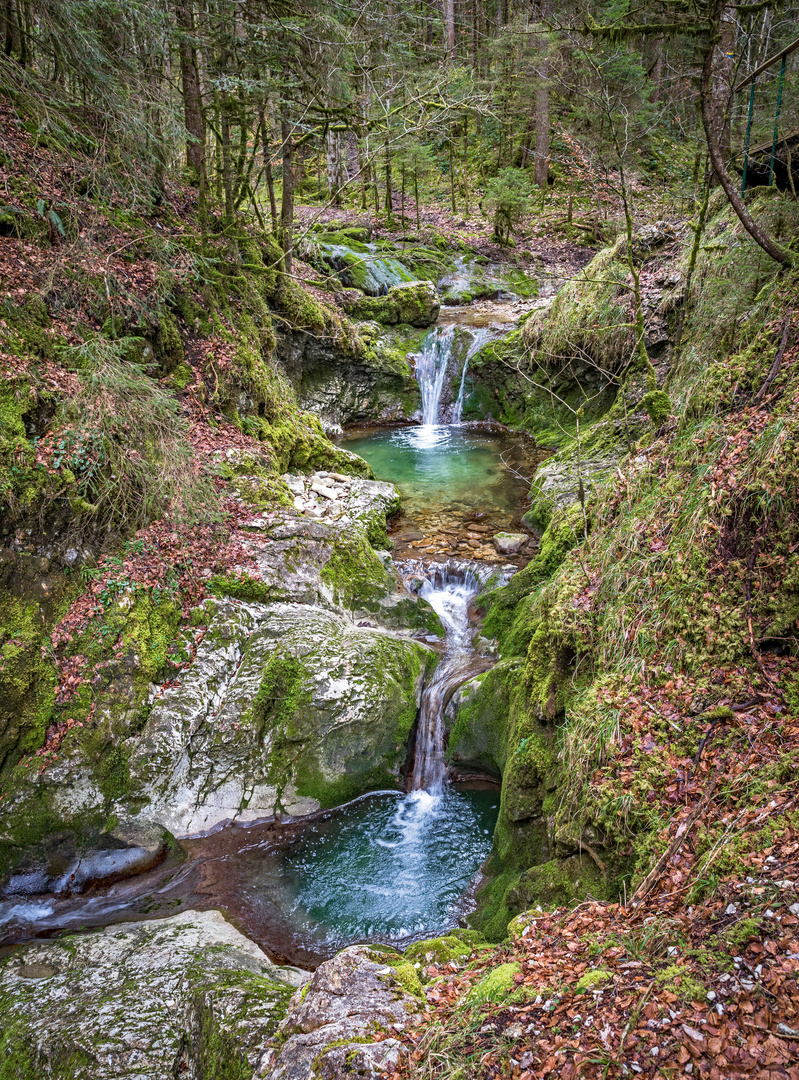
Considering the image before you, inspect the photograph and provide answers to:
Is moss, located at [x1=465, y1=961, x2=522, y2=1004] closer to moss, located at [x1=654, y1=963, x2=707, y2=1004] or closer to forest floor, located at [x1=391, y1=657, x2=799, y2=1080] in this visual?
forest floor, located at [x1=391, y1=657, x2=799, y2=1080]

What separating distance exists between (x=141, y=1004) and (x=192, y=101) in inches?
450

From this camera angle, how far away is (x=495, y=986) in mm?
2879

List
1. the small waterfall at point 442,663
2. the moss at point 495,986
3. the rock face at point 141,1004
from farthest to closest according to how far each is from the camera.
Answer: the small waterfall at point 442,663 < the rock face at point 141,1004 < the moss at point 495,986

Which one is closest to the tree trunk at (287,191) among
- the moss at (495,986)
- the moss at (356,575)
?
the moss at (356,575)

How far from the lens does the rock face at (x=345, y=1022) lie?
2820 millimetres

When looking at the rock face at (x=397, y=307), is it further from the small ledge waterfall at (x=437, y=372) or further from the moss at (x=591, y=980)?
the moss at (x=591, y=980)

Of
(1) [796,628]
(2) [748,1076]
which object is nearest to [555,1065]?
(2) [748,1076]

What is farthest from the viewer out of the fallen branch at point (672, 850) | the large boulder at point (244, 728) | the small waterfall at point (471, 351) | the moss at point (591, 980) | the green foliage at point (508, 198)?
the green foliage at point (508, 198)

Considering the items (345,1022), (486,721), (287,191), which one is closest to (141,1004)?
(345,1022)

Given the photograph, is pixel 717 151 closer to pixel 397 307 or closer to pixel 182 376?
pixel 182 376

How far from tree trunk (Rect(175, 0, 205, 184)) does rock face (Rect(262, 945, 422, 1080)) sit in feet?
32.4

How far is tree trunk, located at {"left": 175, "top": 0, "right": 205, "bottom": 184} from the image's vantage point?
8.21m

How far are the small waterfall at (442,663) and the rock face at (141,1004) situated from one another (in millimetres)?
2461

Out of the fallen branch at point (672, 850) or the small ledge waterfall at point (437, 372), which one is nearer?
the fallen branch at point (672, 850)
